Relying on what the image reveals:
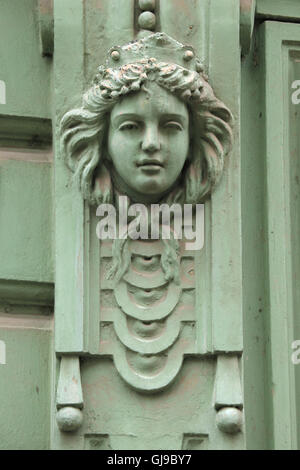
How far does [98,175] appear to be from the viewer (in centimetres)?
395

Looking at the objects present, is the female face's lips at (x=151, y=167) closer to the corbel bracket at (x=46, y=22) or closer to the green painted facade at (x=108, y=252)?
the green painted facade at (x=108, y=252)

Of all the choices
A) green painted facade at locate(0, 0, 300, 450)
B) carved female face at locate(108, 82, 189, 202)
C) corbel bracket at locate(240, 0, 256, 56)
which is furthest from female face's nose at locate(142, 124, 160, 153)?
corbel bracket at locate(240, 0, 256, 56)

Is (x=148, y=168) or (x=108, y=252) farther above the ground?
(x=148, y=168)

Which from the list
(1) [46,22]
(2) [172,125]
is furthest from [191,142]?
(1) [46,22]

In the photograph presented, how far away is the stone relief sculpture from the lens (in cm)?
388

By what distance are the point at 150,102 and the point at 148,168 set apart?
125 millimetres

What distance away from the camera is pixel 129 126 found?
389cm

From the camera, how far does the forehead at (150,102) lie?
12.7 feet

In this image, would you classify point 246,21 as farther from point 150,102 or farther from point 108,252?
point 108,252

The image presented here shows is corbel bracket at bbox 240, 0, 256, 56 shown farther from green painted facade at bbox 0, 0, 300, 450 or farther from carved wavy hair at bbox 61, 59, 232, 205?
carved wavy hair at bbox 61, 59, 232, 205

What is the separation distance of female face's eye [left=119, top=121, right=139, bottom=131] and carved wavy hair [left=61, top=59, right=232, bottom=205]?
0.15 ft

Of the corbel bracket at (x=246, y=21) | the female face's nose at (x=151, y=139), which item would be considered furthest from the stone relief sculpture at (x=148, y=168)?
the corbel bracket at (x=246, y=21)

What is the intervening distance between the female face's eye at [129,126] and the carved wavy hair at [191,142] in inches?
1.8
